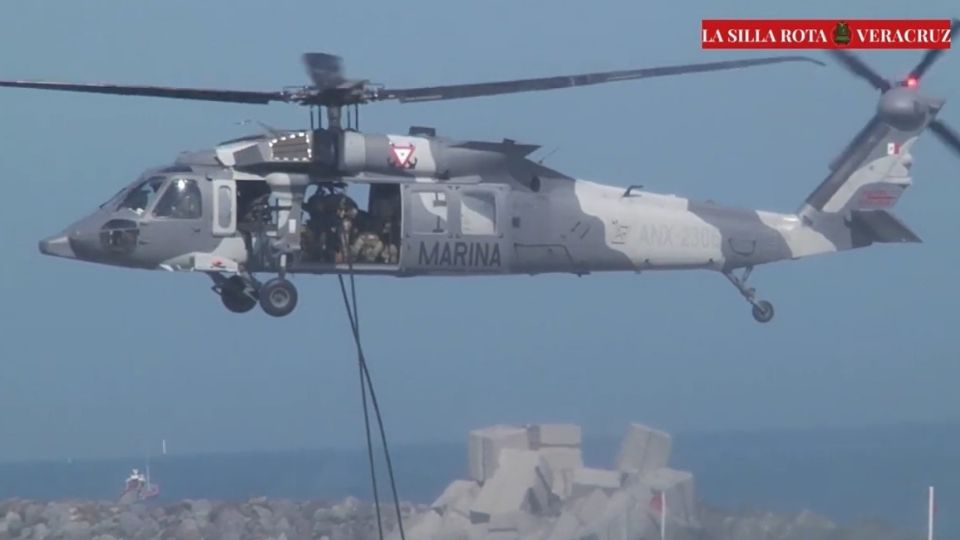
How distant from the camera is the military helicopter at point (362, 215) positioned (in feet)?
61.8

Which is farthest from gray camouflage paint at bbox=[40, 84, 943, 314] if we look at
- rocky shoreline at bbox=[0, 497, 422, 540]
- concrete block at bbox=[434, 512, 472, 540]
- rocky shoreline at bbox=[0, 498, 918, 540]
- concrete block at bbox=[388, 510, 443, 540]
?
rocky shoreline at bbox=[0, 497, 422, 540]

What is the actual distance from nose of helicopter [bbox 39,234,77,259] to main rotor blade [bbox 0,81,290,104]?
5.44 feet

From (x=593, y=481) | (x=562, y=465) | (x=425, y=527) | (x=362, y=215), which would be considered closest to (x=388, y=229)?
(x=362, y=215)

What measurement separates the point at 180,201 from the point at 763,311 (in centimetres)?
575

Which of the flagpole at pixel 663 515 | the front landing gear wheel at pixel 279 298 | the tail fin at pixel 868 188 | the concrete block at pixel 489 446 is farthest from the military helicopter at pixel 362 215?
the concrete block at pixel 489 446

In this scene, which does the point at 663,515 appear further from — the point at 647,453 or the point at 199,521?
the point at 199,521

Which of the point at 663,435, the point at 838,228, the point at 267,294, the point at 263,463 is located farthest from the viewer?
the point at 263,463

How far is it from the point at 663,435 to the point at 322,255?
7853mm

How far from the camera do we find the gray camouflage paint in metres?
18.9

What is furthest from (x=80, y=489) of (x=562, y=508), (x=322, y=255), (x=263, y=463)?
(x=322, y=255)

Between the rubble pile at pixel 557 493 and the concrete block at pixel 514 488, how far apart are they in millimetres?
12

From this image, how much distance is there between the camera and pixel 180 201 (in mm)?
18969

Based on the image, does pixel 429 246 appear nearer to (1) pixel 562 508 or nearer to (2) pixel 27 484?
(1) pixel 562 508

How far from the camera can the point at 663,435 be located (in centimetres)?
2567
